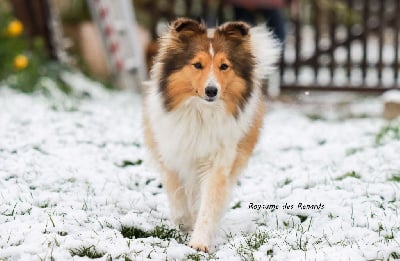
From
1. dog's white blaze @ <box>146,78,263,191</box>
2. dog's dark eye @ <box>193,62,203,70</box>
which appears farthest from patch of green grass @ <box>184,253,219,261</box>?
dog's dark eye @ <box>193,62,203,70</box>

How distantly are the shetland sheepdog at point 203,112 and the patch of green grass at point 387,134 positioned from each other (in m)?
2.24

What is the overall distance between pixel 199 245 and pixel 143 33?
7.08 m

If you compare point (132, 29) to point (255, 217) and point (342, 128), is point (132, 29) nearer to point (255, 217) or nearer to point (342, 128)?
point (342, 128)

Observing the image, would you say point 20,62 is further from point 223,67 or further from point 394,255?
point 394,255

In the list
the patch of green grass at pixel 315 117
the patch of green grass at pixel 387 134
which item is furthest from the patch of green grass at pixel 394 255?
the patch of green grass at pixel 315 117

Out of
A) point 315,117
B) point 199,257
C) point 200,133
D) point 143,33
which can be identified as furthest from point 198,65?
point 143,33

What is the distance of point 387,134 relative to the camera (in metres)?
6.40

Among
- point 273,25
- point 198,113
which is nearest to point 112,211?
point 198,113

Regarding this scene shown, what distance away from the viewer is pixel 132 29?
9.36 meters

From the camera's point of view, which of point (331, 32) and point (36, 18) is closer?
point (36, 18)

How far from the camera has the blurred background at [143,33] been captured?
8938mm

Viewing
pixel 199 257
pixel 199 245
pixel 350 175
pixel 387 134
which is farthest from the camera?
pixel 387 134

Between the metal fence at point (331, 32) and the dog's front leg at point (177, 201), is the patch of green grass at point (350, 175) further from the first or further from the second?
the metal fence at point (331, 32)

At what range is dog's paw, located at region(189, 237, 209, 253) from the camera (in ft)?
12.4
